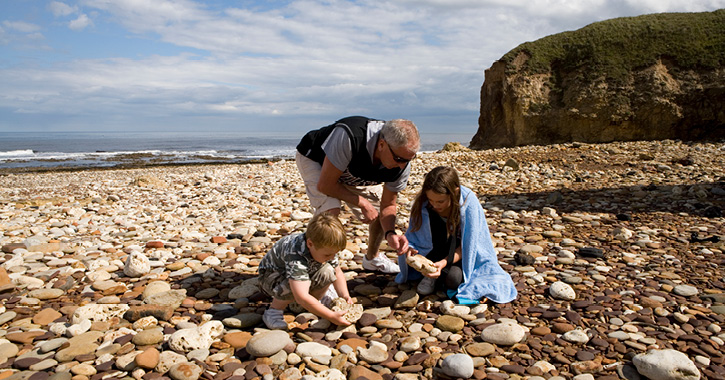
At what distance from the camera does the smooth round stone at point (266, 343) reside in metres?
3.13

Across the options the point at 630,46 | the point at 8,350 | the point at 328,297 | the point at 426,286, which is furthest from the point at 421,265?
the point at 630,46

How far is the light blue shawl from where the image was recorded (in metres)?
3.96

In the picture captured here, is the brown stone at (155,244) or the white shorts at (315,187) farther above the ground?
the white shorts at (315,187)

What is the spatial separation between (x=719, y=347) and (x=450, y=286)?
192 centimetres

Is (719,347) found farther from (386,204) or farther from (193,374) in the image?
(193,374)

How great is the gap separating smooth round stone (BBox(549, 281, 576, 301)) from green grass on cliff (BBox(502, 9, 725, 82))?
2041 centimetres

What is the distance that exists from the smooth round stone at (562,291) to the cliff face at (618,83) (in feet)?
63.0

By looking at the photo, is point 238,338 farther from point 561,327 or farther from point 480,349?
point 561,327

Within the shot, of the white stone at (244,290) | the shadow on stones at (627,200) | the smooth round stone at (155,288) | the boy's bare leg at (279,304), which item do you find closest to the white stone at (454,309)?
the boy's bare leg at (279,304)

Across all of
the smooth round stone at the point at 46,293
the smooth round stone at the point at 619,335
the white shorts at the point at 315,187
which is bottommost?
the smooth round stone at the point at 619,335

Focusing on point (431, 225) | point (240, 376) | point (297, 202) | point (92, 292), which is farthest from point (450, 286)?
point (297, 202)

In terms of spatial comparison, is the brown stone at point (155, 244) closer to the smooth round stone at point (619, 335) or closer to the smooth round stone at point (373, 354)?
the smooth round stone at point (373, 354)

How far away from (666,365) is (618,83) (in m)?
21.5

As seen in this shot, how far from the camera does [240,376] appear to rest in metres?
2.91
